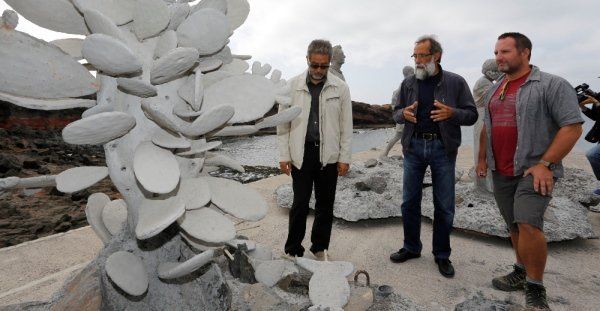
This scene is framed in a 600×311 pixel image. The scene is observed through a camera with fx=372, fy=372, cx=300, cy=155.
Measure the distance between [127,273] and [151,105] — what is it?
0.46m

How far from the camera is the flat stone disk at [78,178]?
3.38 feet

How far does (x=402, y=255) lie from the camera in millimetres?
3281

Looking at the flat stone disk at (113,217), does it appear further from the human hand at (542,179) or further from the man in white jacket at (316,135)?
the human hand at (542,179)

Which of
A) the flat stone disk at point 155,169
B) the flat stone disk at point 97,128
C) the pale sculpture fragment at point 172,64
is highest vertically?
the pale sculpture fragment at point 172,64

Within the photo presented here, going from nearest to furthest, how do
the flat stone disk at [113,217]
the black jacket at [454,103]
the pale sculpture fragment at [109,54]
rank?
the pale sculpture fragment at [109,54]
the flat stone disk at [113,217]
the black jacket at [454,103]

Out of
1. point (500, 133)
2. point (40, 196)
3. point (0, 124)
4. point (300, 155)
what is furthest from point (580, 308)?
point (0, 124)

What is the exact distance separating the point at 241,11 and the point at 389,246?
9.95ft

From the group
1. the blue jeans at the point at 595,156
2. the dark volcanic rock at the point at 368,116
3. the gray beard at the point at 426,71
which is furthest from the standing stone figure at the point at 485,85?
the dark volcanic rock at the point at 368,116

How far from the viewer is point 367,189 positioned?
4.72m

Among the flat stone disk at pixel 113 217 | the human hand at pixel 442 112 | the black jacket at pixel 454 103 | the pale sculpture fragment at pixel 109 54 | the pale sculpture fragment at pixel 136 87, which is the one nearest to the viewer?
the pale sculpture fragment at pixel 109 54

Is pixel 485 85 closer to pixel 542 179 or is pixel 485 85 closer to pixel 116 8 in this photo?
pixel 542 179

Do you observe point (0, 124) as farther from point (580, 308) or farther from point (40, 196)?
point (580, 308)

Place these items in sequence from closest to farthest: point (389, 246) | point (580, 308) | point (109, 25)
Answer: point (109, 25) < point (580, 308) < point (389, 246)

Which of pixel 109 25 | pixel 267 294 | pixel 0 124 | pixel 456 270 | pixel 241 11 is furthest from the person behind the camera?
pixel 0 124
